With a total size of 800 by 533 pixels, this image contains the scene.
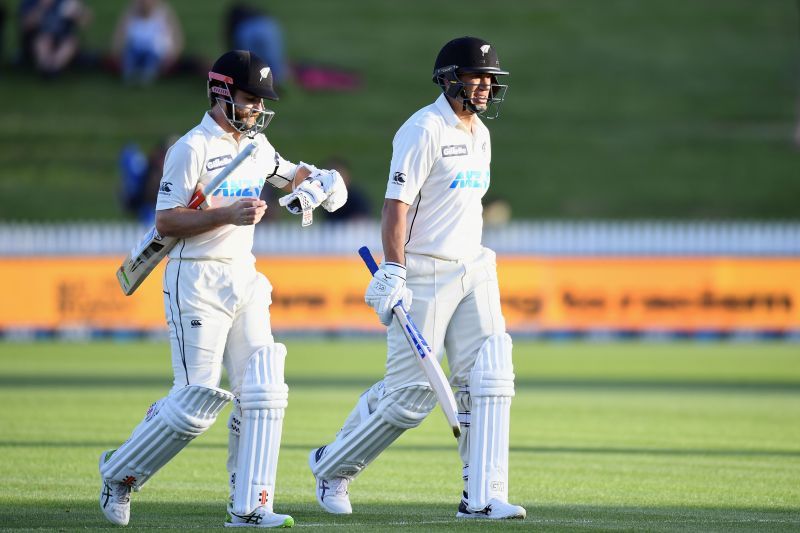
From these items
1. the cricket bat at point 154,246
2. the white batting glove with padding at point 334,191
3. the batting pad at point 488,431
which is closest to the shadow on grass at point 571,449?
the cricket bat at point 154,246

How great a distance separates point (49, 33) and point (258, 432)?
89.4ft

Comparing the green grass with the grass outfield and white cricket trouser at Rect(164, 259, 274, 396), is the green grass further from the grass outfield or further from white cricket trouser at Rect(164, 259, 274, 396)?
white cricket trouser at Rect(164, 259, 274, 396)

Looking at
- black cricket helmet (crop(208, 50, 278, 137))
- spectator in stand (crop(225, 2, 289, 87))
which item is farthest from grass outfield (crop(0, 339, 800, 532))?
spectator in stand (crop(225, 2, 289, 87))

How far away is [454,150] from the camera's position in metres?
→ 8.07

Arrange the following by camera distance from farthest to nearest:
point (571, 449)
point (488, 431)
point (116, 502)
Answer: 1. point (571, 449)
2. point (488, 431)
3. point (116, 502)

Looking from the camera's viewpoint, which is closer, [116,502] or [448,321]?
[116,502]

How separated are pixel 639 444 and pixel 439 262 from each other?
156 inches

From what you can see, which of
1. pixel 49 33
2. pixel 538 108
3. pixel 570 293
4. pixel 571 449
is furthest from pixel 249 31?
pixel 571 449

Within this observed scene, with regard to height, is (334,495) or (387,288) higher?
(387,288)

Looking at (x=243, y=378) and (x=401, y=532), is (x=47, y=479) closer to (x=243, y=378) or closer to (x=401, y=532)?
(x=243, y=378)

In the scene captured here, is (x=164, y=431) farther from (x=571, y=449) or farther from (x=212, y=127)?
(x=571, y=449)

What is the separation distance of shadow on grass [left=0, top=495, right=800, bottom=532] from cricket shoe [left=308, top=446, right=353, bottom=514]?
0.07 m

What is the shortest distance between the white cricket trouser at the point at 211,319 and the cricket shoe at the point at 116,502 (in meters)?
0.57

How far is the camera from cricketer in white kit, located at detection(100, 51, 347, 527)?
298 inches
